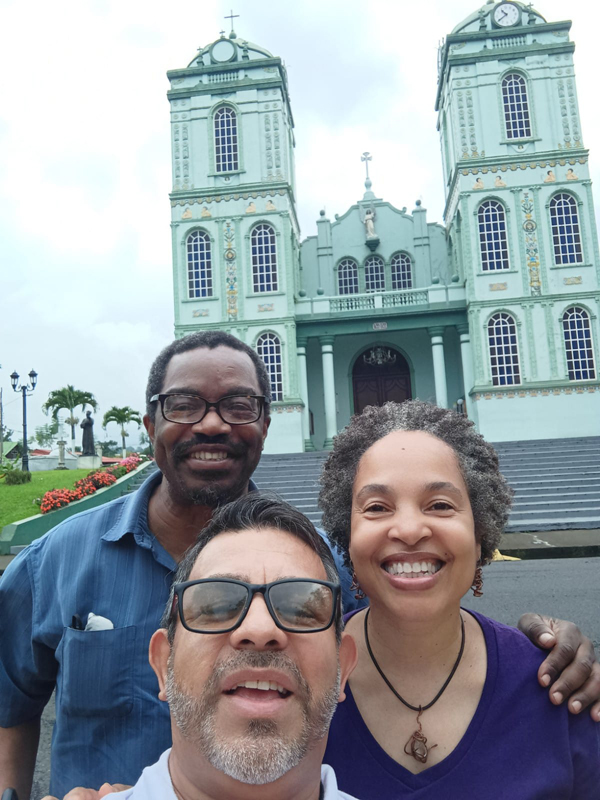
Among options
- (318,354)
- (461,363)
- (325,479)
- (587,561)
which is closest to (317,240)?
(318,354)

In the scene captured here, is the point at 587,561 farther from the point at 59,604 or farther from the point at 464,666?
the point at 59,604

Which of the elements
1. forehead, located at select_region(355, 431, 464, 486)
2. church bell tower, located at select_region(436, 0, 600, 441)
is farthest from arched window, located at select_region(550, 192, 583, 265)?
forehead, located at select_region(355, 431, 464, 486)

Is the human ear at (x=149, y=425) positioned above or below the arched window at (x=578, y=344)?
below

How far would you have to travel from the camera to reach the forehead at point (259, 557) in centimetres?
177

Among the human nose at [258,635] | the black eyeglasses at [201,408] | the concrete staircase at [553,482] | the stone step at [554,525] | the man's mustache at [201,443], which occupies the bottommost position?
the stone step at [554,525]

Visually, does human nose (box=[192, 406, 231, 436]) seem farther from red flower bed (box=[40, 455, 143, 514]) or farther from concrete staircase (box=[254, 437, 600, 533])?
red flower bed (box=[40, 455, 143, 514])

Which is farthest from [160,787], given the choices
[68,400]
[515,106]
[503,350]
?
[68,400]

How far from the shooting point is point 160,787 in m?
1.69

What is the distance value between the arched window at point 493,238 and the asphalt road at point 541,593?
15.9m

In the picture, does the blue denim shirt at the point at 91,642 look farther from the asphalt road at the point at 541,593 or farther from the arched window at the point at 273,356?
the arched window at the point at 273,356

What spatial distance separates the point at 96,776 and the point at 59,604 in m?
0.60

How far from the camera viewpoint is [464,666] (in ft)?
7.28

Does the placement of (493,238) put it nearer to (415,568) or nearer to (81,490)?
(81,490)

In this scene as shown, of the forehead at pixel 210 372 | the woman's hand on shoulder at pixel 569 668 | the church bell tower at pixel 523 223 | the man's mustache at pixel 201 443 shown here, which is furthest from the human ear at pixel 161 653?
the church bell tower at pixel 523 223
